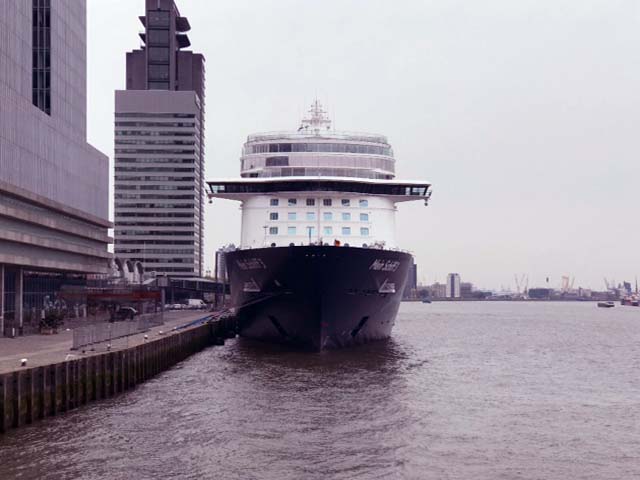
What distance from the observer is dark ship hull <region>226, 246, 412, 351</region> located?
51.1 m

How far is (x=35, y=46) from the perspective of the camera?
85.5 metres

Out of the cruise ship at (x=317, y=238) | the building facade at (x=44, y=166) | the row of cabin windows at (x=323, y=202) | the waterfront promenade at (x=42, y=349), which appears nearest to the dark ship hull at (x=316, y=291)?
the cruise ship at (x=317, y=238)

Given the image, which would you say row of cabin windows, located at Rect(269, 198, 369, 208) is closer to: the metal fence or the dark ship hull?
the dark ship hull

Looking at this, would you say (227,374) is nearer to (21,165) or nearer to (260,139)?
(260,139)

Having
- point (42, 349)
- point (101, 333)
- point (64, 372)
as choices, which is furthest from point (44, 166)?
point (64, 372)

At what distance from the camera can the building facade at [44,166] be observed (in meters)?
66.7

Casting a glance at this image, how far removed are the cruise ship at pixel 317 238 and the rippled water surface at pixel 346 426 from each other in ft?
11.2

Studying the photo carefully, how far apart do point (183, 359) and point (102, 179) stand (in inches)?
1998

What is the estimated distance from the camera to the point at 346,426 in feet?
104

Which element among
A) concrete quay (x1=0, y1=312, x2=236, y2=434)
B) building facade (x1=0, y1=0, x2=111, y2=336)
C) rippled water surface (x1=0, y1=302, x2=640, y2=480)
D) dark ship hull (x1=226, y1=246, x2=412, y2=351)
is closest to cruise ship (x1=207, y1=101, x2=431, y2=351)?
dark ship hull (x1=226, y1=246, x2=412, y2=351)

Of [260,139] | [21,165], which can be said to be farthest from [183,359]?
[21,165]

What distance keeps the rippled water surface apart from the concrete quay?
2.54 ft

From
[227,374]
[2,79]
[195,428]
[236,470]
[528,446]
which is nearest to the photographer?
[236,470]

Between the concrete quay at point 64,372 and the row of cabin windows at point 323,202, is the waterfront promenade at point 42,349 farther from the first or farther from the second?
the row of cabin windows at point 323,202
